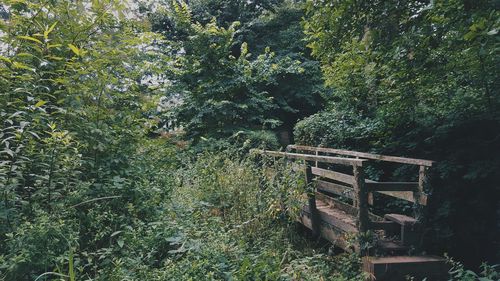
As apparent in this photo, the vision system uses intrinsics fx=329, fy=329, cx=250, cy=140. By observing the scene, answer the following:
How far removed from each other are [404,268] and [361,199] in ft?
2.31

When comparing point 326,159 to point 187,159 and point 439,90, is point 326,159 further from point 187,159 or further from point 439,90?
point 187,159

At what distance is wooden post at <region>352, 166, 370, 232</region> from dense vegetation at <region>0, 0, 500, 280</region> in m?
0.34

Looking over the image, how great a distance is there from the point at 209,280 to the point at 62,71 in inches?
74.2

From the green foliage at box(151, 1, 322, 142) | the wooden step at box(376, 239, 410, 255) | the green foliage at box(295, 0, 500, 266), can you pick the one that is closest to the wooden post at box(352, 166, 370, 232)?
the wooden step at box(376, 239, 410, 255)

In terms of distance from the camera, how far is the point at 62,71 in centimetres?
250

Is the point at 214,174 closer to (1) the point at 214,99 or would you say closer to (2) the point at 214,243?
(2) the point at 214,243

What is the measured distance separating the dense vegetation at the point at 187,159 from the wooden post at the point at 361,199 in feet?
1.11

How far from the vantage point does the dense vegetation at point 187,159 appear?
2.25 meters

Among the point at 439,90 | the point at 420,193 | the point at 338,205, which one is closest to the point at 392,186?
the point at 420,193

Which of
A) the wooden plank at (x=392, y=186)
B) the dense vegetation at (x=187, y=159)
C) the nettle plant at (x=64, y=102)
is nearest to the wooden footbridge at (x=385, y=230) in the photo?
the wooden plank at (x=392, y=186)

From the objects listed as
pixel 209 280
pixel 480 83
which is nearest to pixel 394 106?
pixel 480 83

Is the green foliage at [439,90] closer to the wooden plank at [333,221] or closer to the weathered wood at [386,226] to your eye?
the weathered wood at [386,226]

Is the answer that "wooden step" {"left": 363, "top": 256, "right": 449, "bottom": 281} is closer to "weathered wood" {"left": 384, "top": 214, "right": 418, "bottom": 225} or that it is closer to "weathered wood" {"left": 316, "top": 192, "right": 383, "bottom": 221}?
"weathered wood" {"left": 384, "top": 214, "right": 418, "bottom": 225}

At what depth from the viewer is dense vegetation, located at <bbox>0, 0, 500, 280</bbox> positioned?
2248mm
